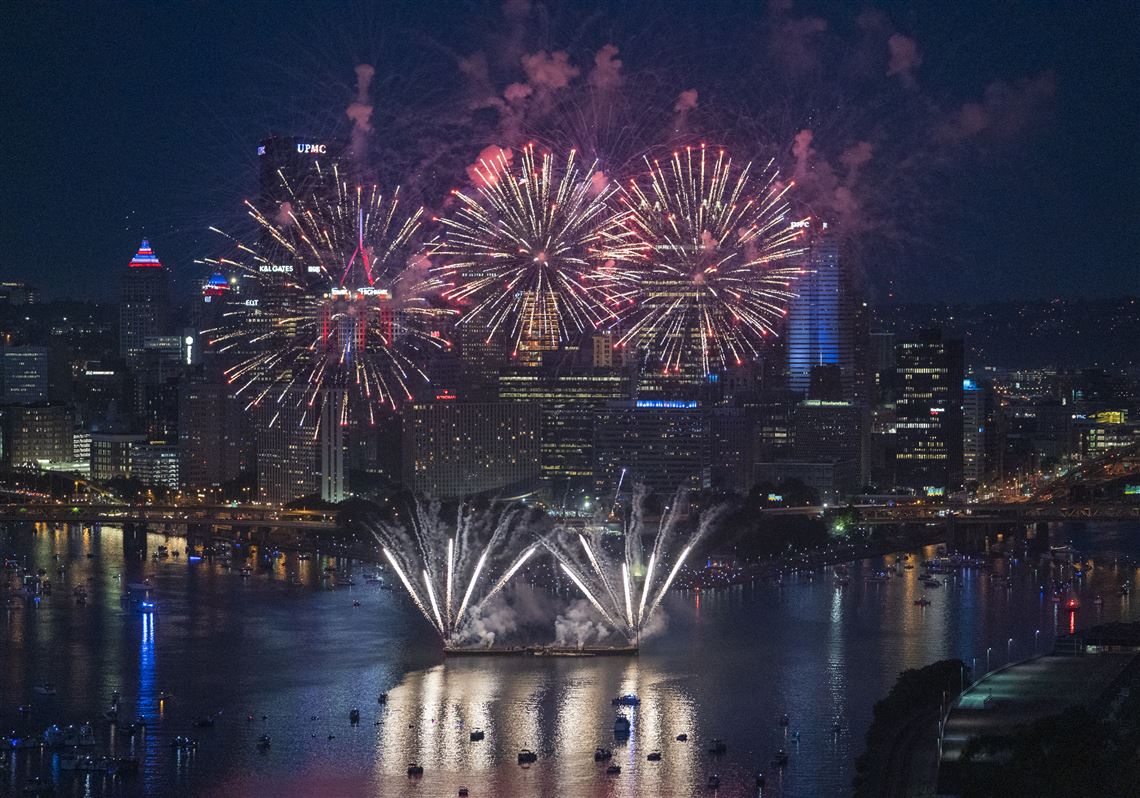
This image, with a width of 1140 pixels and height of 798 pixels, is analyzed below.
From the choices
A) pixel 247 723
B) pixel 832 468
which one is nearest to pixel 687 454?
pixel 832 468

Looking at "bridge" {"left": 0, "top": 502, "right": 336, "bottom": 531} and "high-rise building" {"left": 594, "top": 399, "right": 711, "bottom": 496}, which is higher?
"high-rise building" {"left": 594, "top": 399, "right": 711, "bottom": 496}

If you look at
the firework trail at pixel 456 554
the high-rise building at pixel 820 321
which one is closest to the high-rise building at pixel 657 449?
the firework trail at pixel 456 554

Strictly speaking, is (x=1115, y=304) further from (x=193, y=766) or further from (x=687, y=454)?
(x=193, y=766)

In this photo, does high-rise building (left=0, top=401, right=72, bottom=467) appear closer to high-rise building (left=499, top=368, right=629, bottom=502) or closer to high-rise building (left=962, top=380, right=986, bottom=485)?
high-rise building (left=499, top=368, right=629, bottom=502)

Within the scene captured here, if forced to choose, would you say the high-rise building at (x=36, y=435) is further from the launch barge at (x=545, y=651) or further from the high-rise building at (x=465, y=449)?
the launch barge at (x=545, y=651)

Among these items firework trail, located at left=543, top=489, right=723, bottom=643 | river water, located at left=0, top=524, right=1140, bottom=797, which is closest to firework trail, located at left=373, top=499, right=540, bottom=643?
river water, located at left=0, top=524, right=1140, bottom=797

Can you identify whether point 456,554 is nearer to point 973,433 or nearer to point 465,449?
point 465,449
